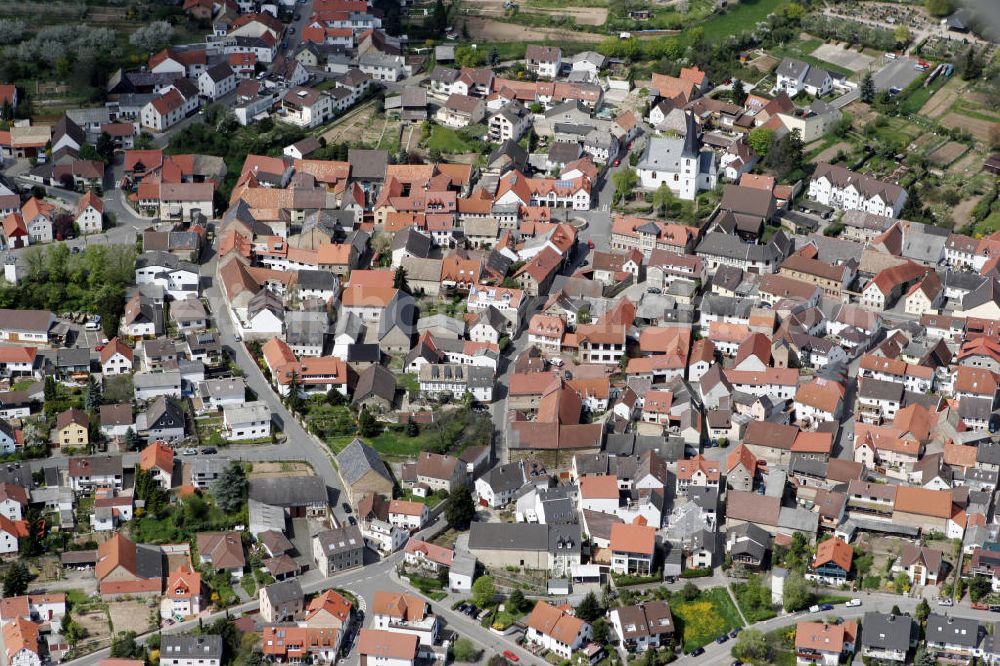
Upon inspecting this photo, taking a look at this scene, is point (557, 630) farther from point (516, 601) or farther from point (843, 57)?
point (843, 57)

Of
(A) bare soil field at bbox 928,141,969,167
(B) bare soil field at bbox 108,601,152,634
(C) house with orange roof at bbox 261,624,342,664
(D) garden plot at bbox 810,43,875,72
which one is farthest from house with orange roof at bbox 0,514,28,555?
(D) garden plot at bbox 810,43,875,72

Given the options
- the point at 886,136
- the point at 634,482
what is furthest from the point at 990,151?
the point at 634,482

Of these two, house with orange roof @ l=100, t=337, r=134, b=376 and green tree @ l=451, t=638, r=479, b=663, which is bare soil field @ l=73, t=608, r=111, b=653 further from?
house with orange roof @ l=100, t=337, r=134, b=376

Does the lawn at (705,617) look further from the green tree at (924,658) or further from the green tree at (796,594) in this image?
the green tree at (924,658)

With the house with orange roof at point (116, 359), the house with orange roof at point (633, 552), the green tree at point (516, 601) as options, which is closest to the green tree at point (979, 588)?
the house with orange roof at point (633, 552)

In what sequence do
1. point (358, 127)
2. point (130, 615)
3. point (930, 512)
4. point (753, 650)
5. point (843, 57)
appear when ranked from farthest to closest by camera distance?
point (843, 57), point (358, 127), point (930, 512), point (130, 615), point (753, 650)

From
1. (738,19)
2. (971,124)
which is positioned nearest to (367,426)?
(971,124)
